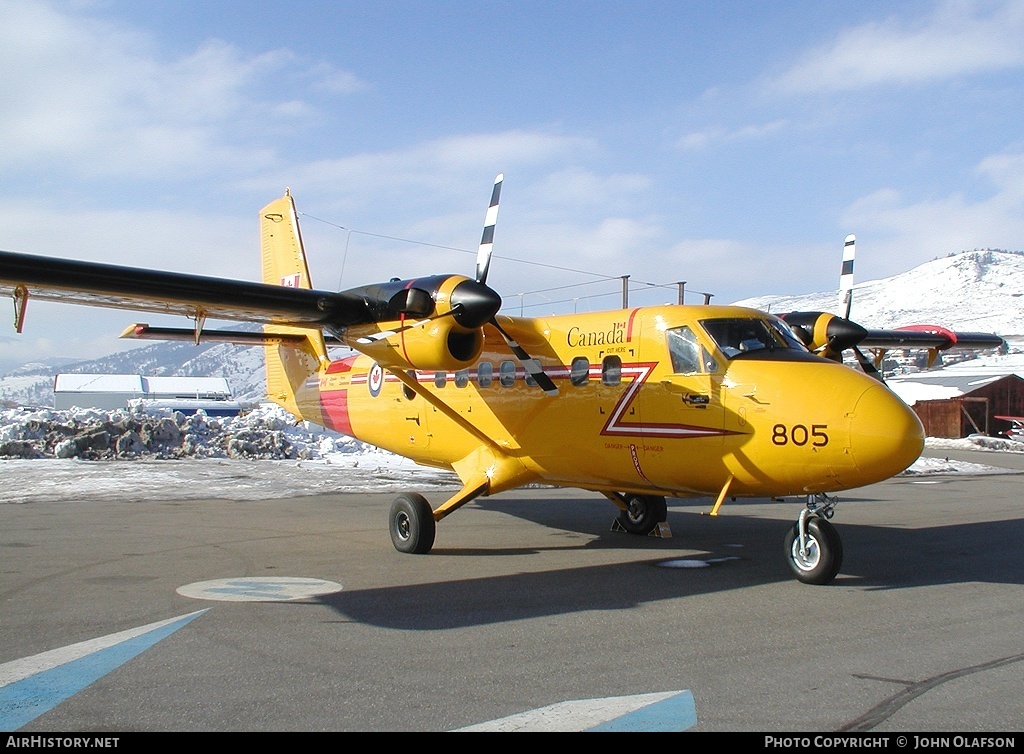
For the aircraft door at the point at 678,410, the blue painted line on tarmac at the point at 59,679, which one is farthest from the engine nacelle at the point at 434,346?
the blue painted line on tarmac at the point at 59,679

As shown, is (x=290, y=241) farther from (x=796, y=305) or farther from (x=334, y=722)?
(x=796, y=305)

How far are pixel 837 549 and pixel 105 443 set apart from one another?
20.5m

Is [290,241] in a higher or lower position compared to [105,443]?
higher

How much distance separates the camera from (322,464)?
900 inches

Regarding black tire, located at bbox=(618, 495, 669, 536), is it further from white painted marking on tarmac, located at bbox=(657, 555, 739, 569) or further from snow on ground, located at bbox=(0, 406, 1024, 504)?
snow on ground, located at bbox=(0, 406, 1024, 504)

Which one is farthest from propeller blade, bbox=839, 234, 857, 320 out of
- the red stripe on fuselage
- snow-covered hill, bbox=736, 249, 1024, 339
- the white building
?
snow-covered hill, bbox=736, 249, 1024, 339

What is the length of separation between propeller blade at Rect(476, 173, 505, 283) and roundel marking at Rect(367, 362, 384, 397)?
143 inches

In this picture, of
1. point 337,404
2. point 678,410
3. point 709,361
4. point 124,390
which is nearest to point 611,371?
point 678,410

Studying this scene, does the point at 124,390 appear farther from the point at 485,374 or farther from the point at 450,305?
the point at 450,305

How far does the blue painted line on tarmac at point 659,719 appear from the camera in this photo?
4469 millimetres

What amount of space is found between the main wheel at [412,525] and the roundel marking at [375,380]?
136 inches

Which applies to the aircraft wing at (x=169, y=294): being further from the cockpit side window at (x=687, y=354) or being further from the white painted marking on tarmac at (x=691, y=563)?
the white painted marking on tarmac at (x=691, y=563)

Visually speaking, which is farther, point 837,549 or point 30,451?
point 30,451

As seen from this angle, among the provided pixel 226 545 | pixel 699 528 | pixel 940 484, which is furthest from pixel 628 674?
pixel 940 484
